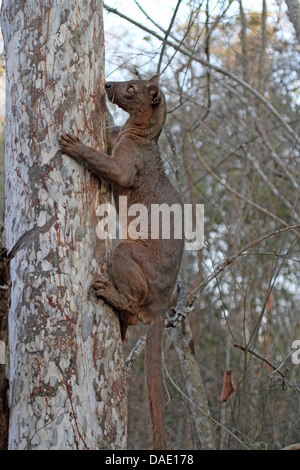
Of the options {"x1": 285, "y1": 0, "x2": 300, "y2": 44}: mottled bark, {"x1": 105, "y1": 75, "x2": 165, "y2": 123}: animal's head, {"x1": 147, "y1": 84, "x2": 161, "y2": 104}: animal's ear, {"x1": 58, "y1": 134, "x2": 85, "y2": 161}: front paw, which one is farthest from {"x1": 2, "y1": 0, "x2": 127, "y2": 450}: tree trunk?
{"x1": 285, "y1": 0, "x2": 300, "y2": 44}: mottled bark

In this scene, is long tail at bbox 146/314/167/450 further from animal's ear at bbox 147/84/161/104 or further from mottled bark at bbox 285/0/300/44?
mottled bark at bbox 285/0/300/44

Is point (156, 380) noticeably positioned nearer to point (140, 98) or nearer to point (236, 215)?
point (140, 98)

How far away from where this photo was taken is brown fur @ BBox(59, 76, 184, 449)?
3.81 m

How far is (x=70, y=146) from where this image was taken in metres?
3.50

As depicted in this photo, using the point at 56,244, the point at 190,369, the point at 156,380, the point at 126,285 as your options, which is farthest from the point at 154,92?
the point at 190,369

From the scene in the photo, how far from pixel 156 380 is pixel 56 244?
129 cm

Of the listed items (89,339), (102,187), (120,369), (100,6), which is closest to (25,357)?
(89,339)

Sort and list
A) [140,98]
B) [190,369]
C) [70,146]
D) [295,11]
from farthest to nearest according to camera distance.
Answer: [190,369]
[295,11]
[140,98]
[70,146]

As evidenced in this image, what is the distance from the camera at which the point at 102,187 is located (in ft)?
12.5

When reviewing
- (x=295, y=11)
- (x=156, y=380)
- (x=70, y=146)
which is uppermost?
(x=295, y=11)

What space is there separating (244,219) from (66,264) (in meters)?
5.66

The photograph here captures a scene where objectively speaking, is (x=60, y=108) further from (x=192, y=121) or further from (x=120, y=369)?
(x=192, y=121)

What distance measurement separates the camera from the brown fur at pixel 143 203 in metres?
3.81

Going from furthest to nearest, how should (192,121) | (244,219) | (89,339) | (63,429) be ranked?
(192,121), (244,219), (89,339), (63,429)
